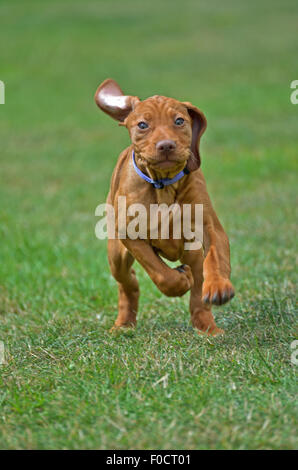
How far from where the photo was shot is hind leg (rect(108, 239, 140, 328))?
16.5 ft

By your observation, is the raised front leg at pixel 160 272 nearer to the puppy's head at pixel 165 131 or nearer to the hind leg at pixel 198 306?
the hind leg at pixel 198 306

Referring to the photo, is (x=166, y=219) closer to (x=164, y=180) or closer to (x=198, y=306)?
(x=164, y=180)

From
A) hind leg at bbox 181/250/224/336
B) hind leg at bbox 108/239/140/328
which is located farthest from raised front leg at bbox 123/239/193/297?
hind leg at bbox 108/239/140/328

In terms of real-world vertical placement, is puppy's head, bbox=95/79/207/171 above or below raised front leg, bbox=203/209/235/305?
above

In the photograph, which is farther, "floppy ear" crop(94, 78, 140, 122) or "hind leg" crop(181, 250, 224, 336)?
"hind leg" crop(181, 250, 224, 336)

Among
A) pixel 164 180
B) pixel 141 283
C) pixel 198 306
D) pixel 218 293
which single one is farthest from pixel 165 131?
pixel 141 283

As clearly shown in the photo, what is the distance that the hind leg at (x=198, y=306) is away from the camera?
4746 mm

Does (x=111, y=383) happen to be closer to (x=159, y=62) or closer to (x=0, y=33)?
(x=159, y=62)

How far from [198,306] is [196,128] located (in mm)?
1098

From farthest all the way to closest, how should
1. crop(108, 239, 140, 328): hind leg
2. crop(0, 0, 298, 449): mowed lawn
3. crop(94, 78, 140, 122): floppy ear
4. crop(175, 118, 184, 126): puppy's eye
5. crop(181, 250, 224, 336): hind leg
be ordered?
crop(108, 239, 140, 328): hind leg, crop(181, 250, 224, 336): hind leg, crop(94, 78, 140, 122): floppy ear, crop(175, 118, 184, 126): puppy's eye, crop(0, 0, 298, 449): mowed lawn

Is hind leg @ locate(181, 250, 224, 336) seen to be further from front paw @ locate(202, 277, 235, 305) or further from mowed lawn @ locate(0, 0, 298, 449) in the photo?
front paw @ locate(202, 277, 235, 305)

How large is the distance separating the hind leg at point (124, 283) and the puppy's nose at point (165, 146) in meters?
1.06

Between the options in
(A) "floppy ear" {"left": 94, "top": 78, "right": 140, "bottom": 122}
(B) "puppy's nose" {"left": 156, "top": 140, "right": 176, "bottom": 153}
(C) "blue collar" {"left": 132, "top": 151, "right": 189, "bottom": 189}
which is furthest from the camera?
(A) "floppy ear" {"left": 94, "top": 78, "right": 140, "bottom": 122}
